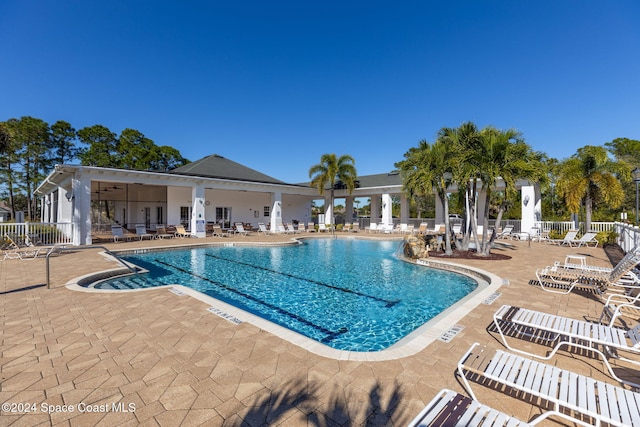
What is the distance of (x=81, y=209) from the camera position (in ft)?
Answer: 47.5

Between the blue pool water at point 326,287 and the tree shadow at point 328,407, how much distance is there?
6.51 ft

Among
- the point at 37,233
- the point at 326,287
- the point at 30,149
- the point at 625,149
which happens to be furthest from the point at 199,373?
the point at 625,149

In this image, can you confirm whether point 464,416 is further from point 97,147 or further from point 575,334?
point 97,147

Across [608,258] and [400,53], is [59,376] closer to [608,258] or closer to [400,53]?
[608,258]

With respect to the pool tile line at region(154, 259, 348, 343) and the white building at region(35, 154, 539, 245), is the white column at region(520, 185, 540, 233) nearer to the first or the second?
the white building at region(35, 154, 539, 245)

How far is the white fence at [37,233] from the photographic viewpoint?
12.9 m

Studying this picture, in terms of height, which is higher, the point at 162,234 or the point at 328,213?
the point at 328,213

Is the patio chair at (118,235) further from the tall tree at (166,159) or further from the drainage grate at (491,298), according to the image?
the tall tree at (166,159)

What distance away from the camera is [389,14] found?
14.8 m

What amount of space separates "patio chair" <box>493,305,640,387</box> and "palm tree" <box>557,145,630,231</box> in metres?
16.5

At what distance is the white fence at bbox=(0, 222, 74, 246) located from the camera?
1290cm

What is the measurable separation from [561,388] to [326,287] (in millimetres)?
6096

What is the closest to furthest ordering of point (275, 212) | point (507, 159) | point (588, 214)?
1. point (507, 159)
2. point (588, 214)
3. point (275, 212)

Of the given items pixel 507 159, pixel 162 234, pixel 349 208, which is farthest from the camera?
pixel 349 208
